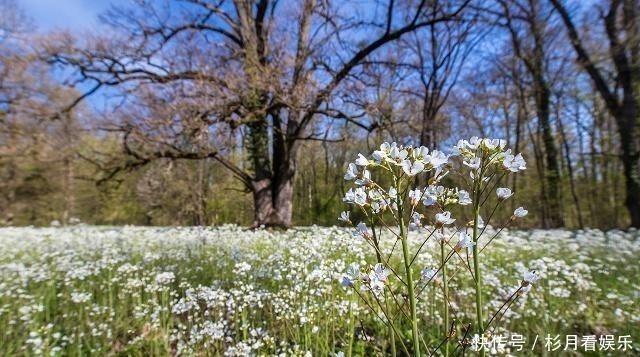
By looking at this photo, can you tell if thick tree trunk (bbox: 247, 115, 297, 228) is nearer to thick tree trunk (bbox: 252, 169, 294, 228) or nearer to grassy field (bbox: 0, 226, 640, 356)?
thick tree trunk (bbox: 252, 169, 294, 228)

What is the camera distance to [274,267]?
14.3 ft

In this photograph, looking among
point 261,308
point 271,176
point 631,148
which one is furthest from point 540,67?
point 261,308

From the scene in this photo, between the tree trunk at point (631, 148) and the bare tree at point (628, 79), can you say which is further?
the tree trunk at point (631, 148)

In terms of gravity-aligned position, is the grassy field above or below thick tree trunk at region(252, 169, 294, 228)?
below

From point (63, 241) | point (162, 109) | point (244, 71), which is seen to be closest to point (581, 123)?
point (244, 71)

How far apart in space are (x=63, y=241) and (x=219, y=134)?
5595 millimetres

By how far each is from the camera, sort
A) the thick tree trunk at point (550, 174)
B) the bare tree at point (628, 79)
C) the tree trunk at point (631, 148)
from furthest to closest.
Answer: the thick tree trunk at point (550, 174), the tree trunk at point (631, 148), the bare tree at point (628, 79)

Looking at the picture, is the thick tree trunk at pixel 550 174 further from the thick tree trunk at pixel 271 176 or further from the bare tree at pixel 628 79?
the thick tree trunk at pixel 271 176

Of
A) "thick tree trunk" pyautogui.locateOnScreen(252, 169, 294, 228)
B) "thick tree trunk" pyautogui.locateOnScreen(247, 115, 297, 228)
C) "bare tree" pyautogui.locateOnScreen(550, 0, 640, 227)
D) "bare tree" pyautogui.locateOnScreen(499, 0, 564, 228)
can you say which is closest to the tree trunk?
"bare tree" pyautogui.locateOnScreen(550, 0, 640, 227)

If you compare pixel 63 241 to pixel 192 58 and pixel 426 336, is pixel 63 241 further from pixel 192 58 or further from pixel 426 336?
pixel 192 58

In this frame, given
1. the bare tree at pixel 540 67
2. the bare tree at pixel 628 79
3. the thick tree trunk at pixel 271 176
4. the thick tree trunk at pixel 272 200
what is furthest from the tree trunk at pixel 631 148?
the thick tree trunk at pixel 272 200

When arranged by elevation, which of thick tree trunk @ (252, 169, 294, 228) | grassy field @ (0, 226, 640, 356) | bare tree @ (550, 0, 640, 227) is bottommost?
grassy field @ (0, 226, 640, 356)

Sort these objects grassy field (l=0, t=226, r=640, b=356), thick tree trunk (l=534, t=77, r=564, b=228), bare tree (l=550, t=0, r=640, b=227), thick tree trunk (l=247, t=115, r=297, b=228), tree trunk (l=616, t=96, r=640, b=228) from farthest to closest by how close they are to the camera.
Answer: thick tree trunk (l=534, t=77, r=564, b=228)
thick tree trunk (l=247, t=115, r=297, b=228)
tree trunk (l=616, t=96, r=640, b=228)
bare tree (l=550, t=0, r=640, b=227)
grassy field (l=0, t=226, r=640, b=356)

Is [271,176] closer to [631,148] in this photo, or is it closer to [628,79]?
[631,148]
